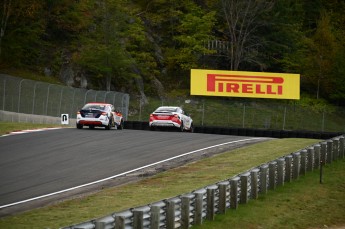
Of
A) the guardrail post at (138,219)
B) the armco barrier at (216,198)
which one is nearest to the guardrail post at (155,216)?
the armco barrier at (216,198)

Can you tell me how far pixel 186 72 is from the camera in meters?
69.9

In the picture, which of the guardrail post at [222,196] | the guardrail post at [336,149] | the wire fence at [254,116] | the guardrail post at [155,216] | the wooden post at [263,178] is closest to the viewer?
the guardrail post at [155,216]

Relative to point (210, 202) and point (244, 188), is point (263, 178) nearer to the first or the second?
point (244, 188)

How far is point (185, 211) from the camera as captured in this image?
1421 centimetres

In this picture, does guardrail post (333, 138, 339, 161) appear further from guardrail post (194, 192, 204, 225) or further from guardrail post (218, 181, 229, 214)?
guardrail post (194, 192, 204, 225)

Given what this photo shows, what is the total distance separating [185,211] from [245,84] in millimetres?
46807

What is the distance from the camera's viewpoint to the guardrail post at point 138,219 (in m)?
12.2

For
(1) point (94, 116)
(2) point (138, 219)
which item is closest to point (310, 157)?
(2) point (138, 219)

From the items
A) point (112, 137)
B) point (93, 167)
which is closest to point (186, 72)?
point (112, 137)

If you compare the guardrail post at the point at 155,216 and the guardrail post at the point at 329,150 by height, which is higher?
the guardrail post at the point at 329,150

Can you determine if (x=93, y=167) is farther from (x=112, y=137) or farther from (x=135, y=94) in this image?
(x=135, y=94)

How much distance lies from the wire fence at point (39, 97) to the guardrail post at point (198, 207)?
98.7 ft

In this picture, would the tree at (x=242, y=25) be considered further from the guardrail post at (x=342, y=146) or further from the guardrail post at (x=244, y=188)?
the guardrail post at (x=244, y=188)

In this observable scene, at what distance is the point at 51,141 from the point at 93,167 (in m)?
6.33
